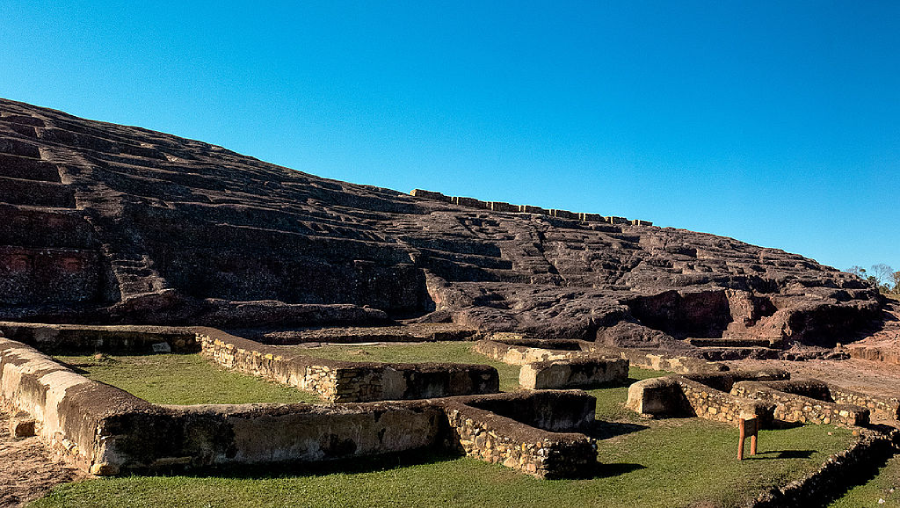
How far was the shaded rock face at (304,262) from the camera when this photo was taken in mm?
20809

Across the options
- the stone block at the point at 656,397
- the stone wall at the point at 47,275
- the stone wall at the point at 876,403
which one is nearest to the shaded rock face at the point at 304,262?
the stone wall at the point at 47,275

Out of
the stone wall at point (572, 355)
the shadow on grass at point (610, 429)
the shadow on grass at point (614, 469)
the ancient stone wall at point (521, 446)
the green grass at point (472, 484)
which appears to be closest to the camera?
the green grass at point (472, 484)

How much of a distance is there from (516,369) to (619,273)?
25.2 m

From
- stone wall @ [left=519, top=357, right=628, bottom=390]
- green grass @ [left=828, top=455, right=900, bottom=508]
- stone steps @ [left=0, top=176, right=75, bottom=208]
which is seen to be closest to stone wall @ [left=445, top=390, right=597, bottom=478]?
stone wall @ [left=519, top=357, right=628, bottom=390]

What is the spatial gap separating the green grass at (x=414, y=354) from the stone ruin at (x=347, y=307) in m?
0.59

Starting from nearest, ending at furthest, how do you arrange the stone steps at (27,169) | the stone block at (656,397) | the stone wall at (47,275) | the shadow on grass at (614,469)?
the shadow on grass at (614,469) → the stone block at (656,397) → the stone wall at (47,275) → the stone steps at (27,169)

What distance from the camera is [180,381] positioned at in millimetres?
11273

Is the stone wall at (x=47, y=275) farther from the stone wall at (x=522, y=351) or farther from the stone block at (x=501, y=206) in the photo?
the stone block at (x=501, y=206)

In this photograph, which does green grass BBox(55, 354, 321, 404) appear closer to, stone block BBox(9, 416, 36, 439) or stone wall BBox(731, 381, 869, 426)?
stone block BBox(9, 416, 36, 439)

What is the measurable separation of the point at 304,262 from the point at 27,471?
2093 centimetres

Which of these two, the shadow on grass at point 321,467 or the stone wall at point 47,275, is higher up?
the stone wall at point 47,275

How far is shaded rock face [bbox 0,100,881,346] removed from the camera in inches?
819

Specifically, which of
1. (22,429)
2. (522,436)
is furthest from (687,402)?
(22,429)

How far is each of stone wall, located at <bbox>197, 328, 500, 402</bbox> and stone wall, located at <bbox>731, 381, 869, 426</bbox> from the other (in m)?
6.64
